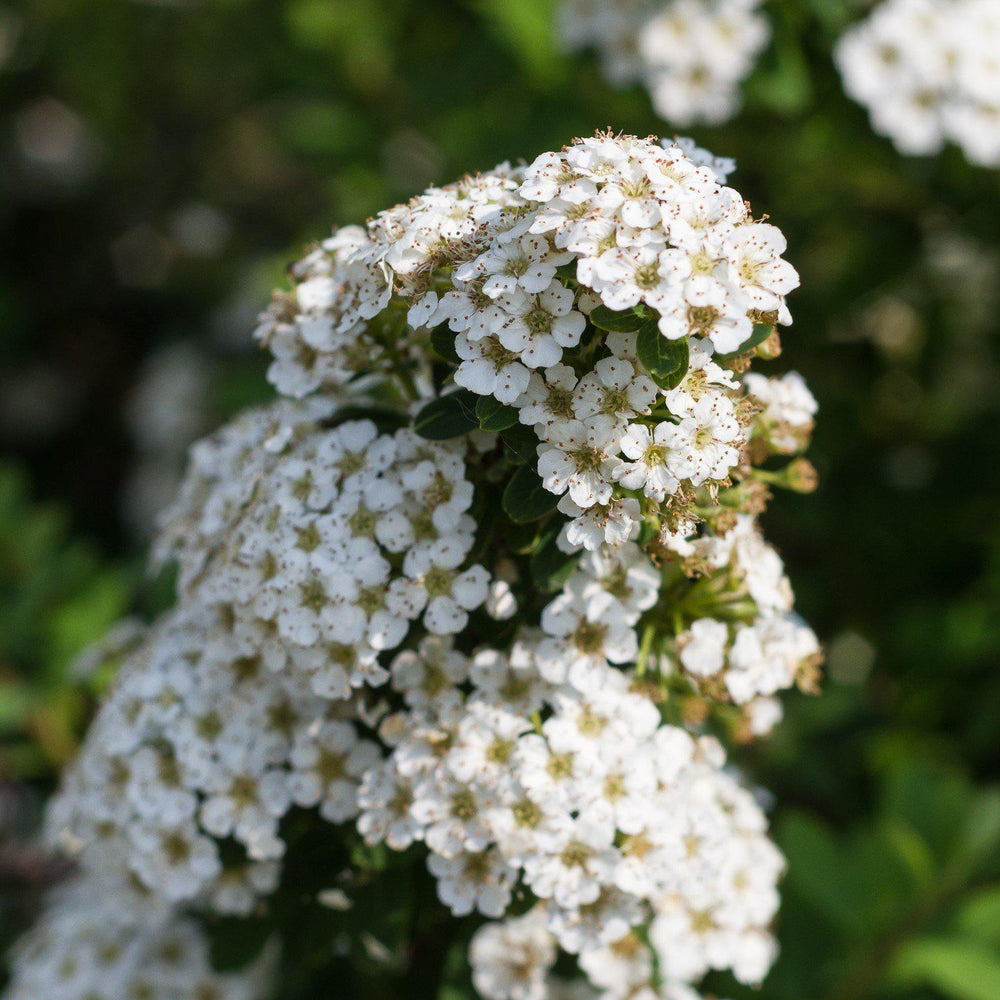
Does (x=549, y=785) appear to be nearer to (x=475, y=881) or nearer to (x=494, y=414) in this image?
(x=475, y=881)

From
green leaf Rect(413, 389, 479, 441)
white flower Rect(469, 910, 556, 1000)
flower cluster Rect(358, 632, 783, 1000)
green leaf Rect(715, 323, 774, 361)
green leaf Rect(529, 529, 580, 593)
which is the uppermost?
green leaf Rect(715, 323, 774, 361)

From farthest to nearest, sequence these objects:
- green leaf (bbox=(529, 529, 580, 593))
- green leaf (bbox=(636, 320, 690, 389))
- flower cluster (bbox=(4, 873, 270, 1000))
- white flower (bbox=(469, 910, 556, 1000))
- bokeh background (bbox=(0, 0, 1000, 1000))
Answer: bokeh background (bbox=(0, 0, 1000, 1000)) → flower cluster (bbox=(4, 873, 270, 1000)) → white flower (bbox=(469, 910, 556, 1000)) → green leaf (bbox=(529, 529, 580, 593)) → green leaf (bbox=(636, 320, 690, 389))

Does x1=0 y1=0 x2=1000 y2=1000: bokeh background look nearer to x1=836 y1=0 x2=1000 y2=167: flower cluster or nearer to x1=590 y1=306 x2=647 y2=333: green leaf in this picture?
x1=836 y1=0 x2=1000 y2=167: flower cluster

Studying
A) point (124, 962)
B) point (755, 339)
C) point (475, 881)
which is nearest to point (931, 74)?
point (755, 339)

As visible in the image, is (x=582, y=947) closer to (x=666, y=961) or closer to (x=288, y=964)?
(x=666, y=961)

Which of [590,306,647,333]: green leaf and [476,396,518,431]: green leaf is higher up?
[590,306,647,333]: green leaf

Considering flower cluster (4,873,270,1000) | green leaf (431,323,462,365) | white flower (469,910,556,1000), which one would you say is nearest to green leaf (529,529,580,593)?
green leaf (431,323,462,365)
